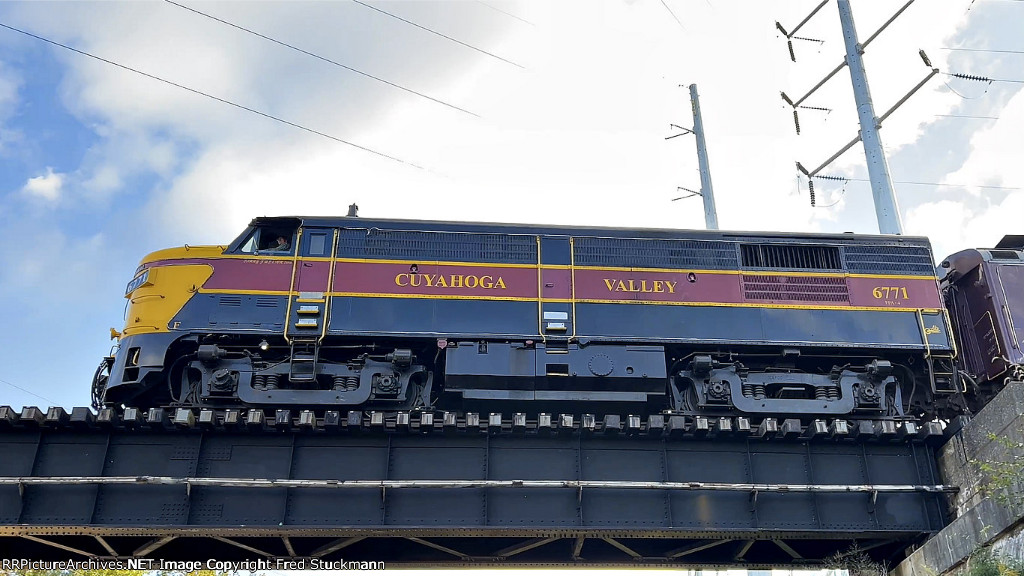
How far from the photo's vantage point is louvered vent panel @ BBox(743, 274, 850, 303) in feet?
53.8

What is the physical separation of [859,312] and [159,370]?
520 inches

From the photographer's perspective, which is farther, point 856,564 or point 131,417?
point 856,564

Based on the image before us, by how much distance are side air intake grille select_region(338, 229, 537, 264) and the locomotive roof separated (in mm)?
155

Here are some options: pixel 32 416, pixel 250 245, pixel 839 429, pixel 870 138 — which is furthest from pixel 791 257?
pixel 32 416

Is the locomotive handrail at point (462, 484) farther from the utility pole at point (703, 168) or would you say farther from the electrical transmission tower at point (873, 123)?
the utility pole at point (703, 168)

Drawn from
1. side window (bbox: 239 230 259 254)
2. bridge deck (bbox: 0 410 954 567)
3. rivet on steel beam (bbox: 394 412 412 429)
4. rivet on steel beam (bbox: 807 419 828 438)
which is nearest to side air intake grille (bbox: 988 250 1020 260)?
bridge deck (bbox: 0 410 954 567)

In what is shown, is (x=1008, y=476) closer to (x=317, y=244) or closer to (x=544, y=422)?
(x=544, y=422)

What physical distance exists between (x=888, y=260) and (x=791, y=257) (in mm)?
1949

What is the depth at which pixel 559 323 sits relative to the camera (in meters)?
15.7

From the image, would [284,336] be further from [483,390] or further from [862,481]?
[862,481]

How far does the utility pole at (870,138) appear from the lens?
21.5m

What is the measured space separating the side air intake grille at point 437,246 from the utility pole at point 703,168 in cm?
1209

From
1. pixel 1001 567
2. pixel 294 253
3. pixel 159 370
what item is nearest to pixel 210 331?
pixel 159 370

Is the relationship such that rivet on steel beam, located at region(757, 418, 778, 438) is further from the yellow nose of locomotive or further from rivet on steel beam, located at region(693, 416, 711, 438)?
the yellow nose of locomotive
